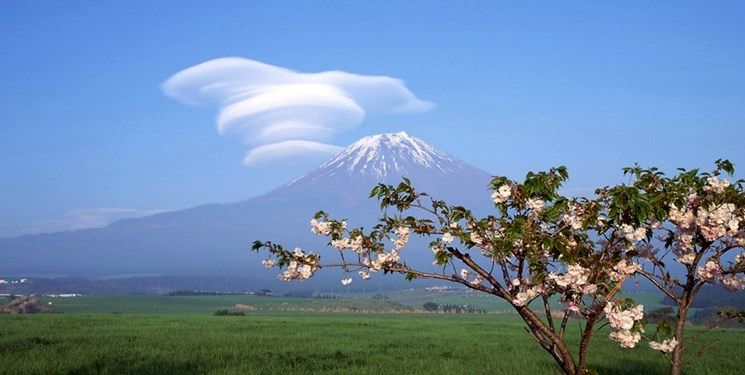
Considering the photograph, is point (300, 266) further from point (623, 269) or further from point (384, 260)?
point (623, 269)

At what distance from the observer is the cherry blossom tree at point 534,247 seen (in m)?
7.76

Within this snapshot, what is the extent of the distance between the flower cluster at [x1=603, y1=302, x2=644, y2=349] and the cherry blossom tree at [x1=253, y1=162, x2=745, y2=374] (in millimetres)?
11

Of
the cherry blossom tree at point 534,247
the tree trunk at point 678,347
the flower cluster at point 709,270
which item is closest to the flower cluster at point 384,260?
the cherry blossom tree at point 534,247

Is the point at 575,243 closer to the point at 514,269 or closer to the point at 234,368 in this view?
the point at 514,269

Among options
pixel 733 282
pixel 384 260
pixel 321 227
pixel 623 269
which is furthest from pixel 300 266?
pixel 733 282

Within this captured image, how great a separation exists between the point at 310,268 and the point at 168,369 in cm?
993

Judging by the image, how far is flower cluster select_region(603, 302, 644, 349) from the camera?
304 inches

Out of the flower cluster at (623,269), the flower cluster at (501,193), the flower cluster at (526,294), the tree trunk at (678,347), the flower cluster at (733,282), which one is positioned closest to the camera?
the flower cluster at (526,294)

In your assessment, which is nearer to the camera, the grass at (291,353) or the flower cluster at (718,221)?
the flower cluster at (718,221)

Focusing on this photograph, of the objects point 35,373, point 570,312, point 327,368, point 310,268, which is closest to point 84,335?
point 35,373

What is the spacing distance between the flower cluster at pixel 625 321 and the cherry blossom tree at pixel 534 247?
11 millimetres

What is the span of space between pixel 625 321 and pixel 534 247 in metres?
1.32

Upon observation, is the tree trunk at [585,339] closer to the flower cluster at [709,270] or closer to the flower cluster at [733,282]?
the flower cluster at [709,270]

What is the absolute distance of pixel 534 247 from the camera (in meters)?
7.67
